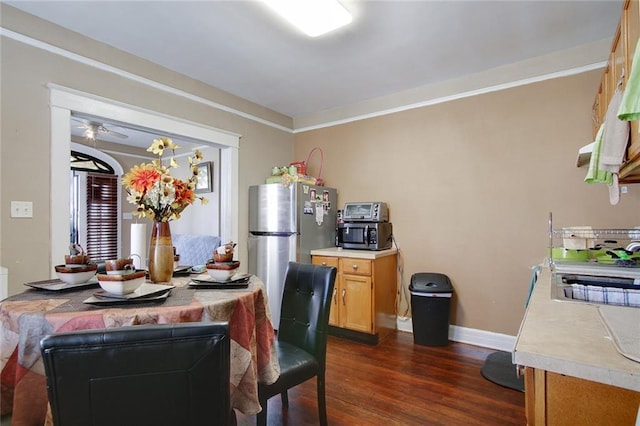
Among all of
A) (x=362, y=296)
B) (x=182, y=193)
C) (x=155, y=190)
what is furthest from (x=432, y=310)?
(x=155, y=190)

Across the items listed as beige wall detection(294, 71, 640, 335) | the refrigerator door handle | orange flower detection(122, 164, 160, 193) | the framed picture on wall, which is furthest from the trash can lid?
the framed picture on wall

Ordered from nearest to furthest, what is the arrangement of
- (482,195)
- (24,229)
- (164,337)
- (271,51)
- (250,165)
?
(164,337) → (24,229) → (271,51) → (482,195) → (250,165)

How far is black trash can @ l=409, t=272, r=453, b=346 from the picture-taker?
2961 millimetres

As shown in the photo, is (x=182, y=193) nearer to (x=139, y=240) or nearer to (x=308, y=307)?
(x=139, y=240)

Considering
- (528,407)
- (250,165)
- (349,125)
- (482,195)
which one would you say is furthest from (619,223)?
(250,165)

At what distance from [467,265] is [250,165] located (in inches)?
103

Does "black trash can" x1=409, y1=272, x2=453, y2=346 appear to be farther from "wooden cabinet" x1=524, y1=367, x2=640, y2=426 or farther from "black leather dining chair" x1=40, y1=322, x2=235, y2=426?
"black leather dining chair" x1=40, y1=322, x2=235, y2=426

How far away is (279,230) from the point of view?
339 centimetres

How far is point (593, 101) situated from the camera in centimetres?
253

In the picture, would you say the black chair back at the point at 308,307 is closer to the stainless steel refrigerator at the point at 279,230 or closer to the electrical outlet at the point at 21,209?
the stainless steel refrigerator at the point at 279,230

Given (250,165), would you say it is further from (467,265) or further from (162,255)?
(467,265)

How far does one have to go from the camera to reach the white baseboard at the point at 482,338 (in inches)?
113

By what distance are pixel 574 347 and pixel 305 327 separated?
129 cm

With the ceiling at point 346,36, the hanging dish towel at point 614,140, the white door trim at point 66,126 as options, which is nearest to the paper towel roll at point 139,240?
the white door trim at point 66,126
